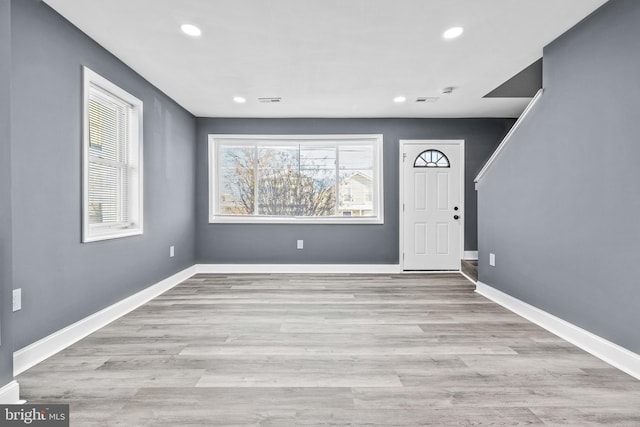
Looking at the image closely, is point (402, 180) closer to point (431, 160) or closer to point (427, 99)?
point (431, 160)

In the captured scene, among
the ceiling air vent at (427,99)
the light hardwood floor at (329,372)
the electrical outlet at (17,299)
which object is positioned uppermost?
the ceiling air vent at (427,99)

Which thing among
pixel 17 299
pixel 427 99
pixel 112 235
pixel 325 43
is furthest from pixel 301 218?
pixel 17 299

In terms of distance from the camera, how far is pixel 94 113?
9.17ft

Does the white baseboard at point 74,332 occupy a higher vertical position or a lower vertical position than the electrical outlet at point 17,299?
lower

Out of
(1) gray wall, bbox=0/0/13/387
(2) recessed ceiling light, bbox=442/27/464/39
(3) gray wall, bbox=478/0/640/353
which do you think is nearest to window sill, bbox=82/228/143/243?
(1) gray wall, bbox=0/0/13/387

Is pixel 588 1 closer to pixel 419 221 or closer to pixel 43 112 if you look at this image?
pixel 419 221

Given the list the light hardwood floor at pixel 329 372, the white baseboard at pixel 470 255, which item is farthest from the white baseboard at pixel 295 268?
the light hardwood floor at pixel 329 372

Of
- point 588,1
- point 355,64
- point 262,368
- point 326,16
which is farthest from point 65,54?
point 588,1

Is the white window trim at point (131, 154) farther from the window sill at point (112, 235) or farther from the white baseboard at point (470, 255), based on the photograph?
the white baseboard at point (470, 255)

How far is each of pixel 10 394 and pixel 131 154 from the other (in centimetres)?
233

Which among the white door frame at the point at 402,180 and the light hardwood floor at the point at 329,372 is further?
the white door frame at the point at 402,180

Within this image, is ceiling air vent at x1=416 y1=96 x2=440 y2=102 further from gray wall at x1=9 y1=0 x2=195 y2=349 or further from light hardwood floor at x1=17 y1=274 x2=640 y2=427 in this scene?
gray wall at x1=9 y1=0 x2=195 y2=349

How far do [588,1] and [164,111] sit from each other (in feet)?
13.2

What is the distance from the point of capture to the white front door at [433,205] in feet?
16.0
